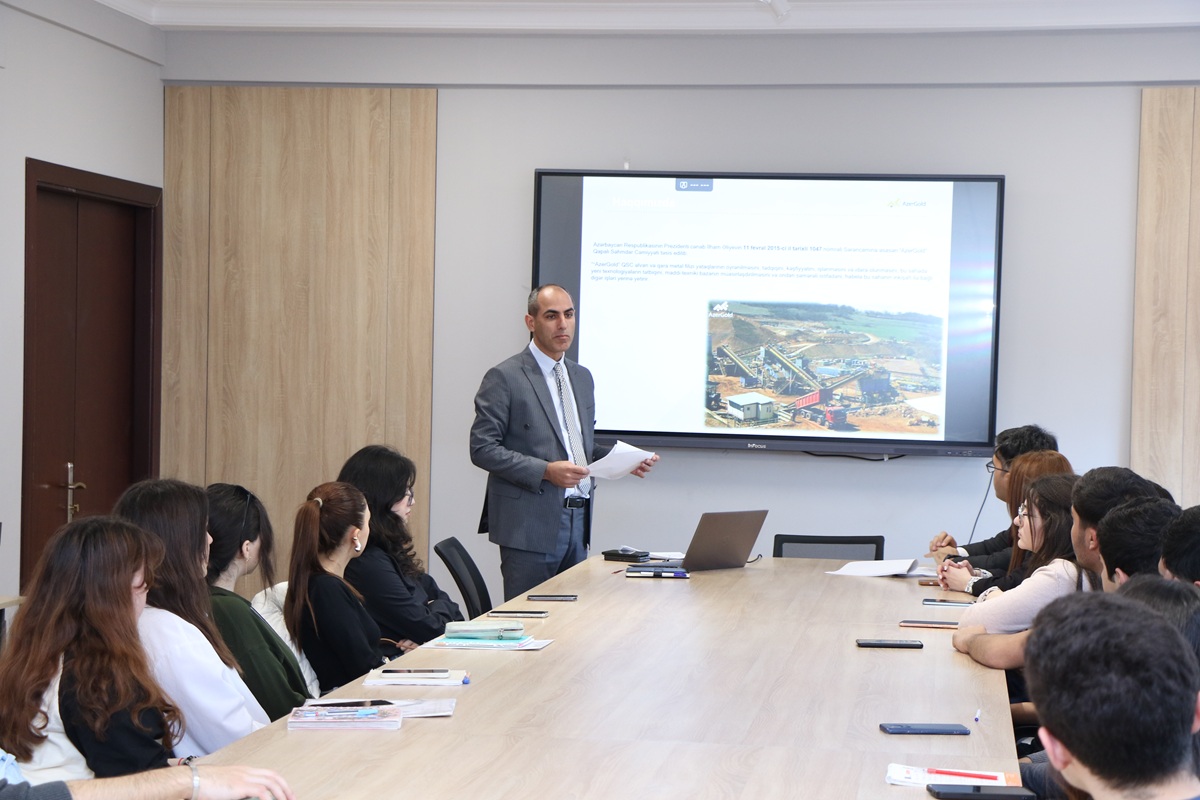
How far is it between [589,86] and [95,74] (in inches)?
99.3

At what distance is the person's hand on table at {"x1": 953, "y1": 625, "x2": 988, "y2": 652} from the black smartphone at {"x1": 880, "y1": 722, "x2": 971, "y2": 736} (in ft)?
2.62

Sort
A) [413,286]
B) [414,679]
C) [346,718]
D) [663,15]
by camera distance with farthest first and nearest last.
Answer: [413,286] → [663,15] → [414,679] → [346,718]

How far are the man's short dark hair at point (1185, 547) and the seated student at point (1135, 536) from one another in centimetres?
15

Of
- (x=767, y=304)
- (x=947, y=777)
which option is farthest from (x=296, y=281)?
(x=947, y=777)

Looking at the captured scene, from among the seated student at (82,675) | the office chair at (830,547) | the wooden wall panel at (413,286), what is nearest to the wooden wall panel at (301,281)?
the wooden wall panel at (413,286)

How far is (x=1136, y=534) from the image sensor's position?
284 cm

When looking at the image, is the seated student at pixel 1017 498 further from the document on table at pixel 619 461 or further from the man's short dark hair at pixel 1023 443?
the document on table at pixel 619 461

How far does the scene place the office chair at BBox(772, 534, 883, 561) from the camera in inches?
209

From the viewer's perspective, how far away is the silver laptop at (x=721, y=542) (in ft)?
15.0

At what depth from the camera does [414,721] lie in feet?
8.06

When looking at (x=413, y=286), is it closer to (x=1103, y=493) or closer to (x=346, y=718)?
(x=1103, y=493)

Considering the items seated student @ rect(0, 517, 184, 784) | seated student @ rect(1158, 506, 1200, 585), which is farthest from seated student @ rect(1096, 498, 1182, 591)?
seated student @ rect(0, 517, 184, 784)

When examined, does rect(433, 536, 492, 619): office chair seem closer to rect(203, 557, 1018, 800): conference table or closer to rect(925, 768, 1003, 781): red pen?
rect(203, 557, 1018, 800): conference table

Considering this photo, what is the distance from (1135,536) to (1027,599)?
0.45 m
